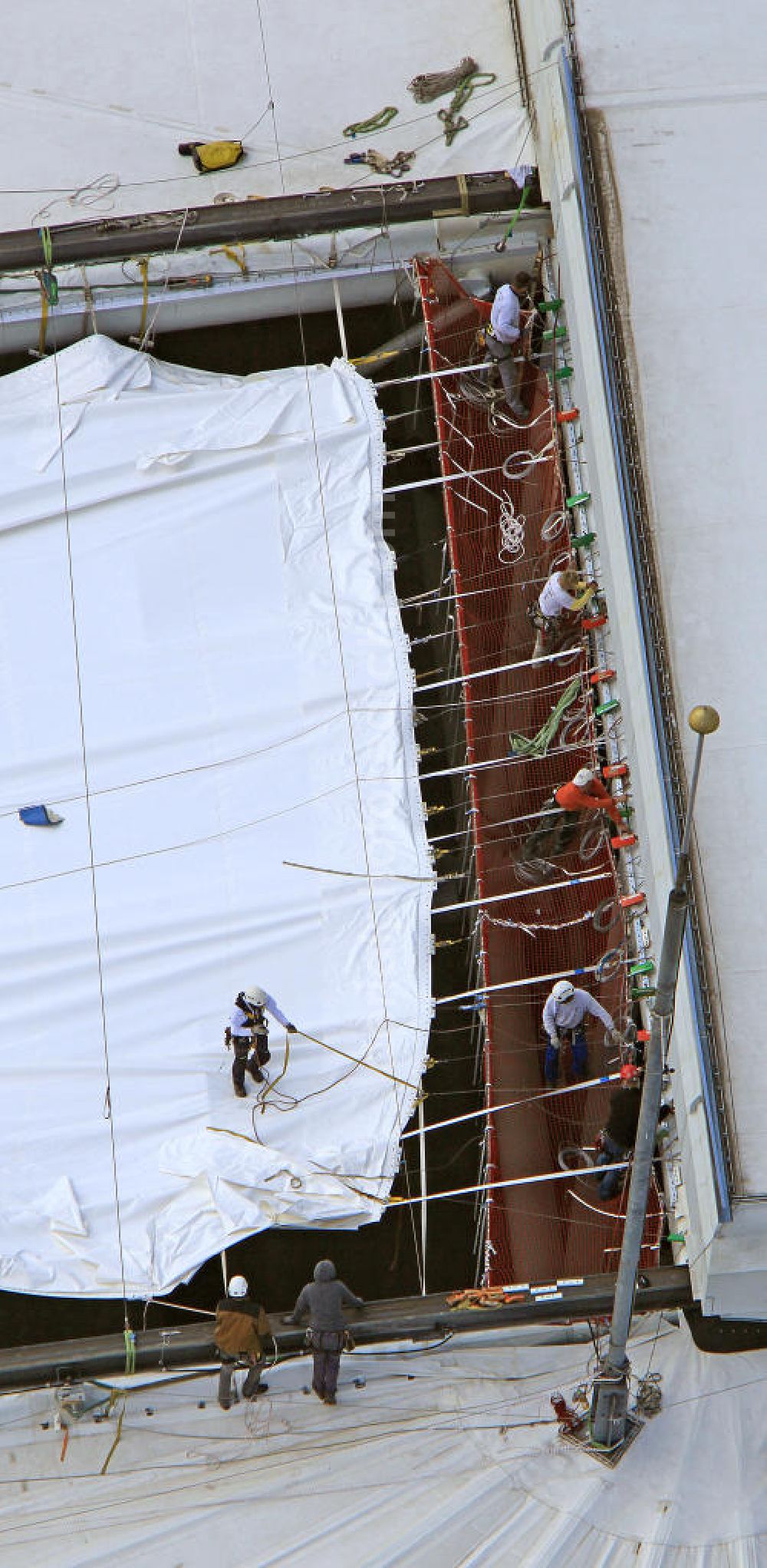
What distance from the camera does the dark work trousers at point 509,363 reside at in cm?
1731

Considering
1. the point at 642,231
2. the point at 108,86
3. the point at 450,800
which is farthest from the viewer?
the point at 108,86

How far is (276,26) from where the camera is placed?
766 inches

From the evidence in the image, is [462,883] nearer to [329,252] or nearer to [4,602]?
[4,602]

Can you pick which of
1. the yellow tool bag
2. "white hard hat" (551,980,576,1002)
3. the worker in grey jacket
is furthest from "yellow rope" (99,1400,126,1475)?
the yellow tool bag

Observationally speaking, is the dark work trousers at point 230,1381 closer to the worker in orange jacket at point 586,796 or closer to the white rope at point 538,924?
the white rope at point 538,924

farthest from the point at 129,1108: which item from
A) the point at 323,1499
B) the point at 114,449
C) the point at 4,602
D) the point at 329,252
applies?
the point at 329,252

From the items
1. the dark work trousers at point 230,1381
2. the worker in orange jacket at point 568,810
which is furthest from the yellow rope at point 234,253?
the dark work trousers at point 230,1381

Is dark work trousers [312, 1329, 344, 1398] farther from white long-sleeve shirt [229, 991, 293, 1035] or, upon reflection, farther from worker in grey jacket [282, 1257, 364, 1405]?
white long-sleeve shirt [229, 991, 293, 1035]

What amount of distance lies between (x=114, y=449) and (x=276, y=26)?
5500 millimetres

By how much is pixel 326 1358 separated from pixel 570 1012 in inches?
139

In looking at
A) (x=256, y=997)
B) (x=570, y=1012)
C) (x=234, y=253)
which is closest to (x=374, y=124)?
(x=234, y=253)

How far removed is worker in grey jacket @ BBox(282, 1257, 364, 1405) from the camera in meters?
13.6

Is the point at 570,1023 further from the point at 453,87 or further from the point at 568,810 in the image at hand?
the point at 453,87

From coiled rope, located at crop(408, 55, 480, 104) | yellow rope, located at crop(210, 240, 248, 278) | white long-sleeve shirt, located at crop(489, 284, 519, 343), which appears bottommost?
white long-sleeve shirt, located at crop(489, 284, 519, 343)
